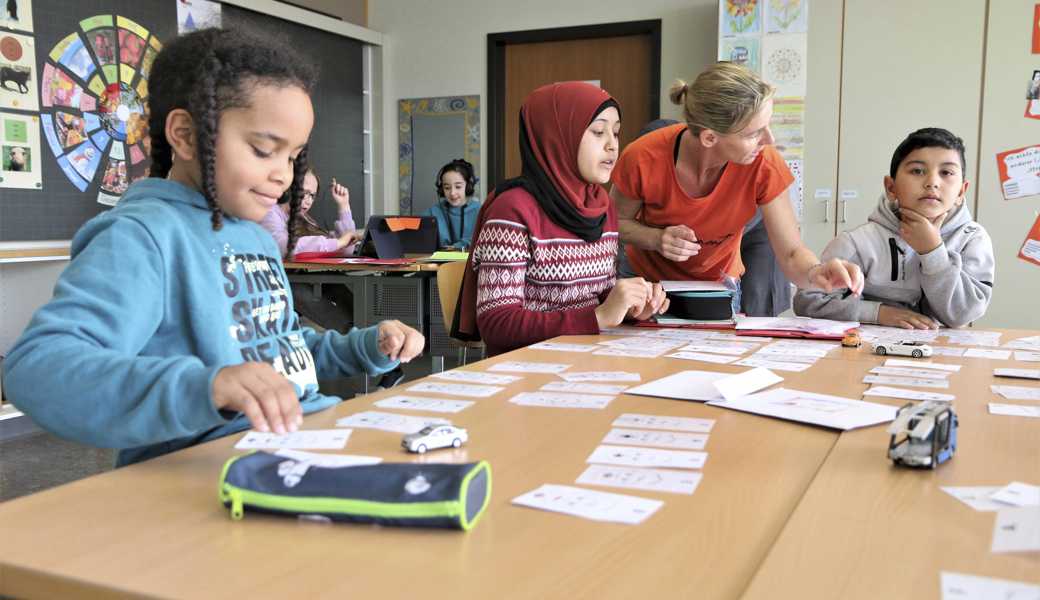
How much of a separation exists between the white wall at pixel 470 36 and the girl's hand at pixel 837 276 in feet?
12.3

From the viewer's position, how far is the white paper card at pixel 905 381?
1350 millimetres

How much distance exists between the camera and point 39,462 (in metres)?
3.14

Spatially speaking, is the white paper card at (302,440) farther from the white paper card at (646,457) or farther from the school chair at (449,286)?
the school chair at (449,286)

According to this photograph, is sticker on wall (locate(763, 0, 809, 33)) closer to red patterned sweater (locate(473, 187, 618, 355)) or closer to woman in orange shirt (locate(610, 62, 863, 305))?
woman in orange shirt (locate(610, 62, 863, 305))

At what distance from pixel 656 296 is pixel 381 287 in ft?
6.45

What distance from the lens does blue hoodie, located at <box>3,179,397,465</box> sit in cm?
86

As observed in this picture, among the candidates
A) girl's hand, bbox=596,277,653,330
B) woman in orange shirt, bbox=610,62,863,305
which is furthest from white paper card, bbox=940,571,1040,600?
woman in orange shirt, bbox=610,62,863,305

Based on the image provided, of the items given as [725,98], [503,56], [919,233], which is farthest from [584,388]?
[503,56]

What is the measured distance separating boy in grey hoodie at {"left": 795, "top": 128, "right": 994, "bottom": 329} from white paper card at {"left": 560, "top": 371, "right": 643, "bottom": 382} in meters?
1.02

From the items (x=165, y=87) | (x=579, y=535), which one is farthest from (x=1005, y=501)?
(x=165, y=87)

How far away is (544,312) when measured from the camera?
1975 millimetres

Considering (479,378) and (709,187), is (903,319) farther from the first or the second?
(479,378)

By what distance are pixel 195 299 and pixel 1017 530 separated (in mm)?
933

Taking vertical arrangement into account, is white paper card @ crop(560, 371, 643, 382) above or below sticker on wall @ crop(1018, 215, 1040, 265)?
below
